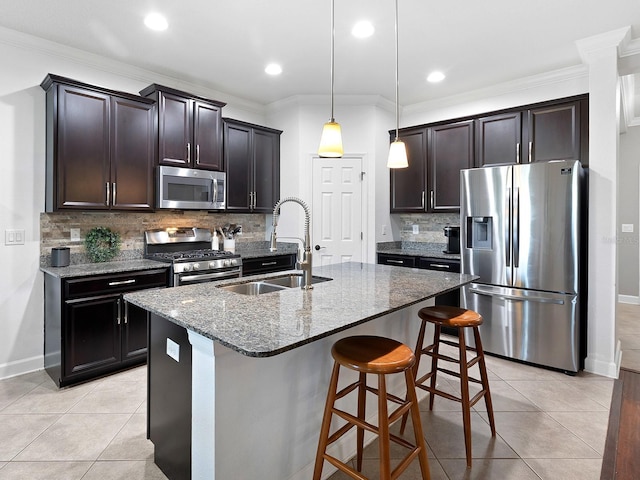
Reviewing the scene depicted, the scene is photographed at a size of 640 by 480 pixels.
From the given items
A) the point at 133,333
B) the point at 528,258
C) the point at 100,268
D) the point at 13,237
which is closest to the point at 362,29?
the point at 528,258

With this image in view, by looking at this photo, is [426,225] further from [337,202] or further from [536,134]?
[536,134]

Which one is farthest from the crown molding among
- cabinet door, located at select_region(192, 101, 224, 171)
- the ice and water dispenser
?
the ice and water dispenser

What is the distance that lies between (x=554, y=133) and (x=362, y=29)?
6.66ft

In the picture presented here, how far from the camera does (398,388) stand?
8.21 feet

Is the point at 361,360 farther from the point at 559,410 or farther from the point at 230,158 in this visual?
the point at 230,158

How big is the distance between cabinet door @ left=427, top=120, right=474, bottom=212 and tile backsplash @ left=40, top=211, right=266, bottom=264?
2368mm

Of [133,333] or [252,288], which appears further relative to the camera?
[133,333]

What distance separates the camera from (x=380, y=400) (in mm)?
1492

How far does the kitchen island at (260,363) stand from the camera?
1.40 meters

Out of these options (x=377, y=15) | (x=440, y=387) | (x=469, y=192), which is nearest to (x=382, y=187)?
(x=469, y=192)

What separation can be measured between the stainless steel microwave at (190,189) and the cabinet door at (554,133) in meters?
3.14

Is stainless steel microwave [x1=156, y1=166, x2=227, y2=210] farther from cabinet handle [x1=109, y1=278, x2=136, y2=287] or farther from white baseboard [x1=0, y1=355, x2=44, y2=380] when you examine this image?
white baseboard [x1=0, y1=355, x2=44, y2=380]

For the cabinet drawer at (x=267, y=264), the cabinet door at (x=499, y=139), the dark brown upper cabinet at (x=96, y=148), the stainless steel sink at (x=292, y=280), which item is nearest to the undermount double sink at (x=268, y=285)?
the stainless steel sink at (x=292, y=280)

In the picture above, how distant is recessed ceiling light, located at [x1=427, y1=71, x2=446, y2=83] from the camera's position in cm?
387
